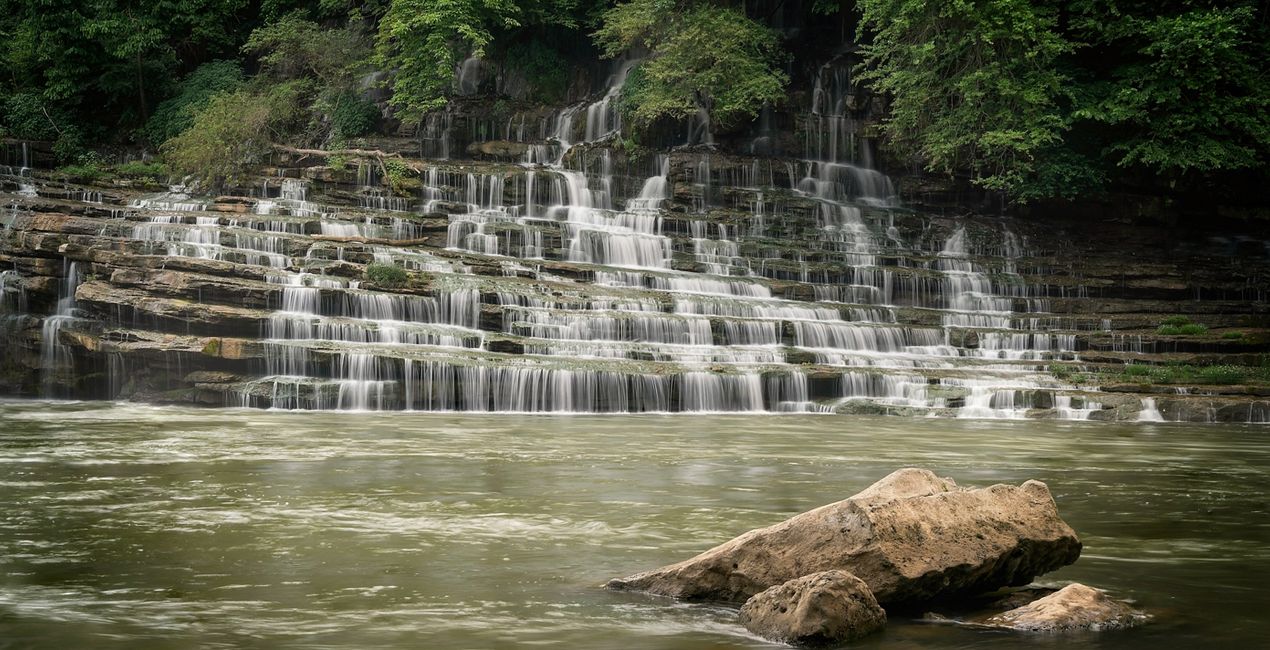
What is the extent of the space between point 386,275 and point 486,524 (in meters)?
18.1

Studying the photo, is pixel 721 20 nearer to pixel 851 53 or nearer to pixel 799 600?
pixel 851 53

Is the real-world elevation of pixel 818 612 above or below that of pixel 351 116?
below

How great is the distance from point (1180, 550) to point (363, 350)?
17603 millimetres

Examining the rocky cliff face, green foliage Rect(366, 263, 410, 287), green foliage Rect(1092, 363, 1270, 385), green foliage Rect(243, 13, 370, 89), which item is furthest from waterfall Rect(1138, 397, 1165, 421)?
green foliage Rect(243, 13, 370, 89)

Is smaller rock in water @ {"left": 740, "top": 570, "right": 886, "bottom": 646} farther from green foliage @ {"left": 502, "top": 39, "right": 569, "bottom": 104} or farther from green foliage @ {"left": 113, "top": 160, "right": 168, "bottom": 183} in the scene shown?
green foliage @ {"left": 502, "top": 39, "right": 569, "bottom": 104}

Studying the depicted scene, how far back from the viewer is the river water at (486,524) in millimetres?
6086

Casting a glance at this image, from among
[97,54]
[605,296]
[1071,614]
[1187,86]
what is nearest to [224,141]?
[97,54]

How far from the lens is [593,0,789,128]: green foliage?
127 ft

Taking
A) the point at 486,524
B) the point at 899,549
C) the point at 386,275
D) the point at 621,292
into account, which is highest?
the point at 386,275

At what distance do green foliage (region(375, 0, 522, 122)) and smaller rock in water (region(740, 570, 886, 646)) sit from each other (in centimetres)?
3657

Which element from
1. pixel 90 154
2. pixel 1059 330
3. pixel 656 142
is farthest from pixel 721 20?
pixel 90 154

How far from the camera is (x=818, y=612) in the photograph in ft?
18.7

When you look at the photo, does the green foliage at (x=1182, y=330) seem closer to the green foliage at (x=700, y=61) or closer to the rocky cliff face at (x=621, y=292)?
the rocky cliff face at (x=621, y=292)

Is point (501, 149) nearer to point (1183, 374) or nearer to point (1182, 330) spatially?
point (1182, 330)
